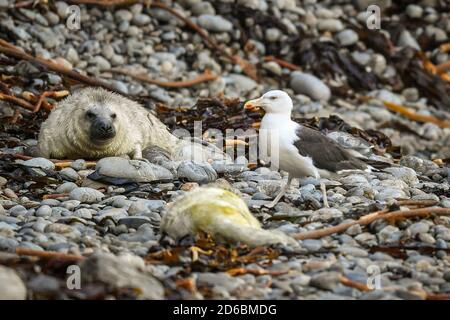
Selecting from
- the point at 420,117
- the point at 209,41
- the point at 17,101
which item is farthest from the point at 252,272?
the point at 209,41

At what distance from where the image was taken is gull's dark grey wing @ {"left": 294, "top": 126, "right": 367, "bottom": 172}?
294 inches

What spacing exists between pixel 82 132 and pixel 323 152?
2.90m

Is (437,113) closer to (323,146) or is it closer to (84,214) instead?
(323,146)

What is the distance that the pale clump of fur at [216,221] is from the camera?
628cm

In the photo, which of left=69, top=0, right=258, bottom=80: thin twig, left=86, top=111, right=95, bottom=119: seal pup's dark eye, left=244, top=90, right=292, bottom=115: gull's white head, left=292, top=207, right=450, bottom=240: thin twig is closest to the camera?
left=292, top=207, right=450, bottom=240: thin twig

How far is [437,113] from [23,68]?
6480 mm

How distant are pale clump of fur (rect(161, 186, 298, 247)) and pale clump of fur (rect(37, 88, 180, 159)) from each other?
10.3ft

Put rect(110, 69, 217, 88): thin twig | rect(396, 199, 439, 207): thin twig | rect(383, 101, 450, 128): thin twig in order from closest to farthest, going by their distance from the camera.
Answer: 1. rect(396, 199, 439, 207): thin twig
2. rect(383, 101, 450, 128): thin twig
3. rect(110, 69, 217, 88): thin twig

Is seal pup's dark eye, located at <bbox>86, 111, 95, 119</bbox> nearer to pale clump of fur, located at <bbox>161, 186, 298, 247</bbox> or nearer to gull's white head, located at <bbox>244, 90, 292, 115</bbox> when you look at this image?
gull's white head, located at <bbox>244, 90, 292, 115</bbox>

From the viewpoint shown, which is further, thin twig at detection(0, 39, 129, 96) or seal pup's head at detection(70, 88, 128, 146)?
thin twig at detection(0, 39, 129, 96)

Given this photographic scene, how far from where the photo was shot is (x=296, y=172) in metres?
7.62

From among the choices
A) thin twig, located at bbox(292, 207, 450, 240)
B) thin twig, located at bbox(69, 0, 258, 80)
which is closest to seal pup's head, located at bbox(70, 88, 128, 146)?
thin twig, located at bbox(292, 207, 450, 240)

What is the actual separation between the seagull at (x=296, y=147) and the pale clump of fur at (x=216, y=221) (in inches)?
40.1
